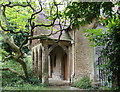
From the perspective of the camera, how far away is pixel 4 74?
33.2ft

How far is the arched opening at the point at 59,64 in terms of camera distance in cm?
1320

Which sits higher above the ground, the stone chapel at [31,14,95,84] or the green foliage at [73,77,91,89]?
the stone chapel at [31,14,95,84]

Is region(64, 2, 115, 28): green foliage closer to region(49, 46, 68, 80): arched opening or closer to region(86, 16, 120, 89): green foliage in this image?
region(86, 16, 120, 89): green foliage

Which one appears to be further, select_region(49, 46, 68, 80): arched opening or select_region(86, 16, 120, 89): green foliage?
select_region(49, 46, 68, 80): arched opening

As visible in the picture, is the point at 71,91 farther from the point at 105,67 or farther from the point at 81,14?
the point at 81,14

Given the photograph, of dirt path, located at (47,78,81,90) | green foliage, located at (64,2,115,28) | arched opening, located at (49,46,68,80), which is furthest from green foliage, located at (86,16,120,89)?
arched opening, located at (49,46,68,80)

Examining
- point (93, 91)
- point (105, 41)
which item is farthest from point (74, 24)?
point (93, 91)

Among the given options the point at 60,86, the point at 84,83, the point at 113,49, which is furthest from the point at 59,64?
the point at 113,49

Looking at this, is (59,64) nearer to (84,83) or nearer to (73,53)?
(73,53)

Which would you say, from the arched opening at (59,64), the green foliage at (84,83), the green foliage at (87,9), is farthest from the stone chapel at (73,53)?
the green foliage at (87,9)

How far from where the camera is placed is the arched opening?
43.3ft

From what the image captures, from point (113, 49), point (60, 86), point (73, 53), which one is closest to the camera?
point (113, 49)

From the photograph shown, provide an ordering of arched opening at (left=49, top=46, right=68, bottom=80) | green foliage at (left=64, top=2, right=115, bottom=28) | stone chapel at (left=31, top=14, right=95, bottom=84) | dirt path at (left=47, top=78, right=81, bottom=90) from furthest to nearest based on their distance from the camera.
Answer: arched opening at (left=49, top=46, right=68, bottom=80) < stone chapel at (left=31, top=14, right=95, bottom=84) < dirt path at (left=47, top=78, right=81, bottom=90) < green foliage at (left=64, top=2, right=115, bottom=28)

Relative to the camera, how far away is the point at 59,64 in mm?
13961
